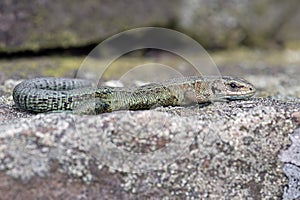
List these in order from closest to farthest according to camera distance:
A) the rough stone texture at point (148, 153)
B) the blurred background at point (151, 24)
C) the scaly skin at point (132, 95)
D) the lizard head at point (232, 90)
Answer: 1. the rough stone texture at point (148, 153)
2. the scaly skin at point (132, 95)
3. the lizard head at point (232, 90)
4. the blurred background at point (151, 24)

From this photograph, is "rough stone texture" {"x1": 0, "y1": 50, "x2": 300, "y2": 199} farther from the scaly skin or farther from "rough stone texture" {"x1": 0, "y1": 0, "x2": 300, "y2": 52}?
"rough stone texture" {"x1": 0, "y1": 0, "x2": 300, "y2": 52}

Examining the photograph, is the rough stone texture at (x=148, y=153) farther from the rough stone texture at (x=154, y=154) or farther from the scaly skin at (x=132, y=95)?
the scaly skin at (x=132, y=95)

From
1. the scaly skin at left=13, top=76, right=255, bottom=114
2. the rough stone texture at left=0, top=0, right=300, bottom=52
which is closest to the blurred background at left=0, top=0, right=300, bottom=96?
the rough stone texture at left=0, top=0, right=300, bottom=52

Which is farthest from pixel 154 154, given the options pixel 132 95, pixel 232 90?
pixel 232 90

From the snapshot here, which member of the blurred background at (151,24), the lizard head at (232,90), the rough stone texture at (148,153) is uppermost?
the blurred background at (151,24)

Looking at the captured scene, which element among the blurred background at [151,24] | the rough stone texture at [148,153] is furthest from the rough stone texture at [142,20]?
the rough stone texture at [148,153]

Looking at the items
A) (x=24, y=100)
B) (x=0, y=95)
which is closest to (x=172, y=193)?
(x=24, y=100)

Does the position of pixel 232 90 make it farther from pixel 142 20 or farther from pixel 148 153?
pixel 142 20

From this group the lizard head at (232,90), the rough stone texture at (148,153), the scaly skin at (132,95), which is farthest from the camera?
the lizard head at (232,90)
